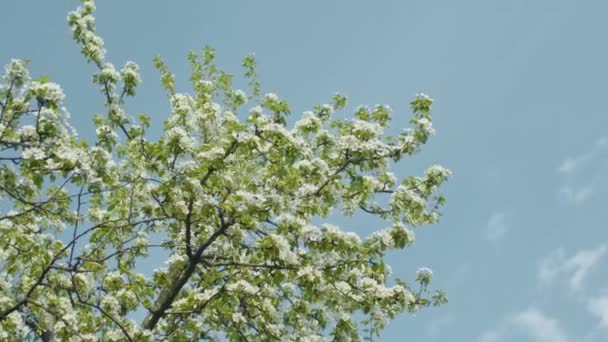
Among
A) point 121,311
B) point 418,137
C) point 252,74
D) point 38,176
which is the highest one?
point 252,74

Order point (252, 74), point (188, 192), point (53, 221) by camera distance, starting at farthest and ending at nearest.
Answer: point (252, 74) → point (53, 221) → point (188, 192)

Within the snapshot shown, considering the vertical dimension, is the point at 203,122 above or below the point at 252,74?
below

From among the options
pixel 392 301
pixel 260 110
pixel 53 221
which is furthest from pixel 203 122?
pixel 392 301

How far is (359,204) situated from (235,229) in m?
3.99

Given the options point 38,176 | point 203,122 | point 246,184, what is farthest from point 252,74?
point 38,176

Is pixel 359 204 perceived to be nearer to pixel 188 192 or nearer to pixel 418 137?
pixel 418 137

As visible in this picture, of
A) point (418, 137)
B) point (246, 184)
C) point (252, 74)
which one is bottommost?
point (246, 184)

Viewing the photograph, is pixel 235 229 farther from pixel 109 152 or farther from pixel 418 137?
pixel 418 137

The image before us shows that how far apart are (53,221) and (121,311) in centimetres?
284

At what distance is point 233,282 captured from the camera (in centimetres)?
1461

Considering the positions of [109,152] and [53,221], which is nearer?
[109,152]

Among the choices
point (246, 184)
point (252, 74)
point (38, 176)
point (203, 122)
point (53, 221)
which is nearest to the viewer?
point (38, 176)

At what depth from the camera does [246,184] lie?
14305 millimetres

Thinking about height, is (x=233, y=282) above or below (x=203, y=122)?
below
